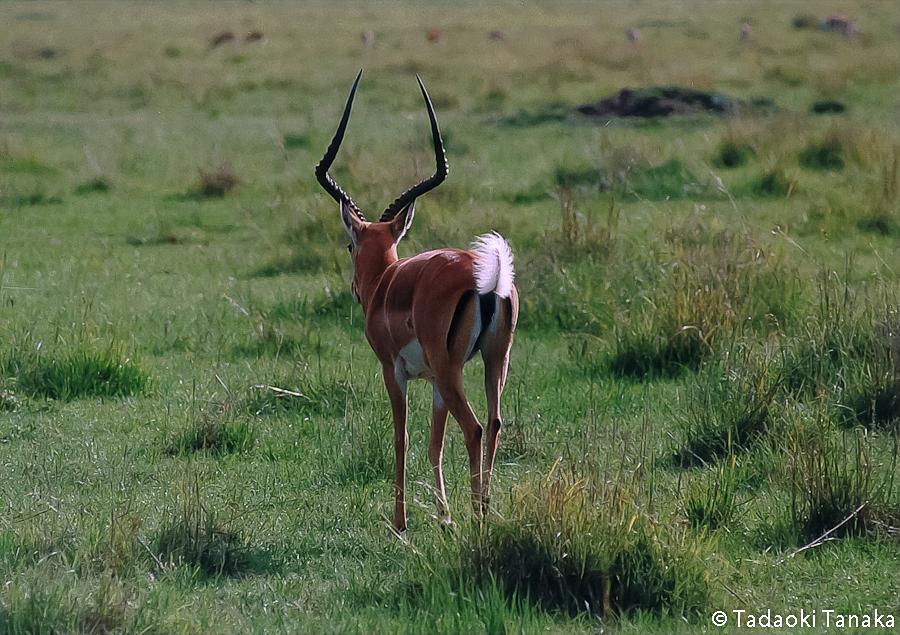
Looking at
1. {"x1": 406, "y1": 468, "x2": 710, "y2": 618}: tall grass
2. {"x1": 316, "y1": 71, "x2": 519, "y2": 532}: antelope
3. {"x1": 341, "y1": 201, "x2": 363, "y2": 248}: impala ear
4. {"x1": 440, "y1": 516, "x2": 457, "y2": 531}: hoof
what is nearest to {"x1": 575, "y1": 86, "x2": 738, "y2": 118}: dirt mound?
{"x1": 341, "y1": 201, "x2": 363, "y2": 248}: impala ear

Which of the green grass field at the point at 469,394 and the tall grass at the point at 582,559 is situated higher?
the tall grass at the point at 582,559

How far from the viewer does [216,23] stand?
153 feet

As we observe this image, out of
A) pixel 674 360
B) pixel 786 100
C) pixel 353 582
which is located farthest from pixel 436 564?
pixel 786 100

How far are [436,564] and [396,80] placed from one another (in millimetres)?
23918

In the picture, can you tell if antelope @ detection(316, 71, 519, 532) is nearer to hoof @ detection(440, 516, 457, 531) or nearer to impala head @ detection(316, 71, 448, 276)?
hoof @ detection(440, 516, 457, 531)

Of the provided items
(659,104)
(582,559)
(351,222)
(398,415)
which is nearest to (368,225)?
(351,222)

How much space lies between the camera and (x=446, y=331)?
4.19 m

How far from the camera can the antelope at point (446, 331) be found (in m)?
4.14

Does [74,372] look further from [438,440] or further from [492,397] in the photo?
[492,397]

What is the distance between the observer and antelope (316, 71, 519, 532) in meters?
4.14

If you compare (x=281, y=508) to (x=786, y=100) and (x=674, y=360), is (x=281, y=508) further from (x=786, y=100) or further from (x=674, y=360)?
(x=786, y=100)

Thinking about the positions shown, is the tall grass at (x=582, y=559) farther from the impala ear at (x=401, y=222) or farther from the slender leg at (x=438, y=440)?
the impala ear at (x=401, y=222)

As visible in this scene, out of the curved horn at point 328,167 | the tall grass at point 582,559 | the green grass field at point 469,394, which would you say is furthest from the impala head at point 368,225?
the tall grass at point 582,559

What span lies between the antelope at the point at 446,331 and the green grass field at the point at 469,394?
0.25m
